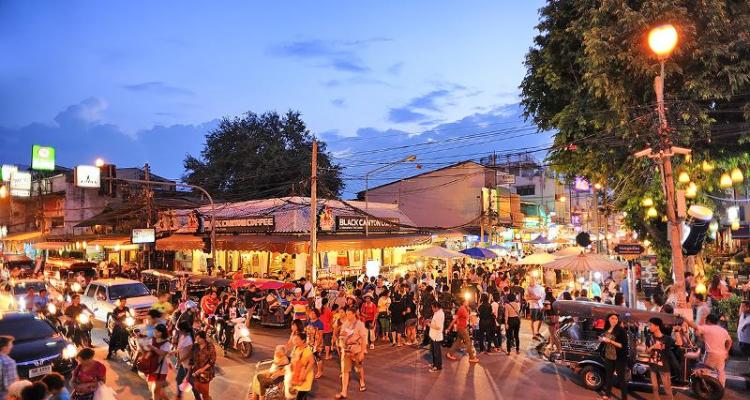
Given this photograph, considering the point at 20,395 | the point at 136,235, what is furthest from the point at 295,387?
the point at 136,235

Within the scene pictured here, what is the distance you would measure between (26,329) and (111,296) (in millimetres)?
6385

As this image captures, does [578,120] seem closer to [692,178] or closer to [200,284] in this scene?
[692,178]

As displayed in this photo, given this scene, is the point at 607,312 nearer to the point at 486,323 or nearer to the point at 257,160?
the point at 486,323

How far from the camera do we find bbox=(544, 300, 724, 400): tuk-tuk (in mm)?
9602

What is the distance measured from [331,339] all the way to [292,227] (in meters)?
12.0

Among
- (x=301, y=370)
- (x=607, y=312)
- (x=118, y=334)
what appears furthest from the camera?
(x=118, y=334)

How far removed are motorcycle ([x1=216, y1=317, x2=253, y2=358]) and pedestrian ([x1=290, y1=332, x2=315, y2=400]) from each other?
554 centimetres

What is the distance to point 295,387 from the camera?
8367mm

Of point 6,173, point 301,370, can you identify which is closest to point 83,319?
point 301,370

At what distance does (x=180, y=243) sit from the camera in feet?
98.8

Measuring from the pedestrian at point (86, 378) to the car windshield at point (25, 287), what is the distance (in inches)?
557

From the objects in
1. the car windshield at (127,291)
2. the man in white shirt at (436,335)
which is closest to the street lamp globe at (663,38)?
the man in white shirt at (436,335)

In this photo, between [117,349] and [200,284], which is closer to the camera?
[117,349]

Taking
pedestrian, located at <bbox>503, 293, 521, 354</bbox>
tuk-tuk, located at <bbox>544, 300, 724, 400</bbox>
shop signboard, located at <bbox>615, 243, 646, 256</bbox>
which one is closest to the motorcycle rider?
pedestrian, located at <bbox>503, 293, 521, 354</bbox>
